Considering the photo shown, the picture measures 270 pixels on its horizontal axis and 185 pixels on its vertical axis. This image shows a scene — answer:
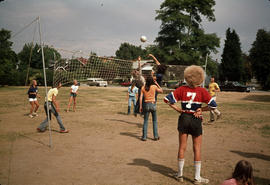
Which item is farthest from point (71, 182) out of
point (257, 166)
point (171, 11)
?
point (171, 11)

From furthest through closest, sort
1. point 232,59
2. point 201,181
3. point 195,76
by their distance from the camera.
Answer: point 232,59, point 201,181, point 195,76

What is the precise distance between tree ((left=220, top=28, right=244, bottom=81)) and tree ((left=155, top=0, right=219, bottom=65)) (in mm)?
24249

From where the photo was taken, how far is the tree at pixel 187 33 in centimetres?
3484

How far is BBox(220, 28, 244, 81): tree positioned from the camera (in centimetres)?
5719

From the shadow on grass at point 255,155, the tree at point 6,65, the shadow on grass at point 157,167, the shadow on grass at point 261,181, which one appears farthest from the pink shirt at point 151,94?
the tree at point 6,65

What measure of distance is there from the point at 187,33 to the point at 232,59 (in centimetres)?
2700

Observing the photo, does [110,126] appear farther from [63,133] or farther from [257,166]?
[257,166]

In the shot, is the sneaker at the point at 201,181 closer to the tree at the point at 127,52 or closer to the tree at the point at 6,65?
the tree at the point at 6,65

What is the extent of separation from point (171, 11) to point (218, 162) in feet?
114

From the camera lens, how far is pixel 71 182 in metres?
4.10

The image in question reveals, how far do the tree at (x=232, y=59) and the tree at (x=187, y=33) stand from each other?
24.2 m

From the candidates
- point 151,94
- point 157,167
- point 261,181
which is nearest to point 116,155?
point 157,167

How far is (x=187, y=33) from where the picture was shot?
36625 mm

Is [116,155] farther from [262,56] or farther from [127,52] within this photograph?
[127,52]
